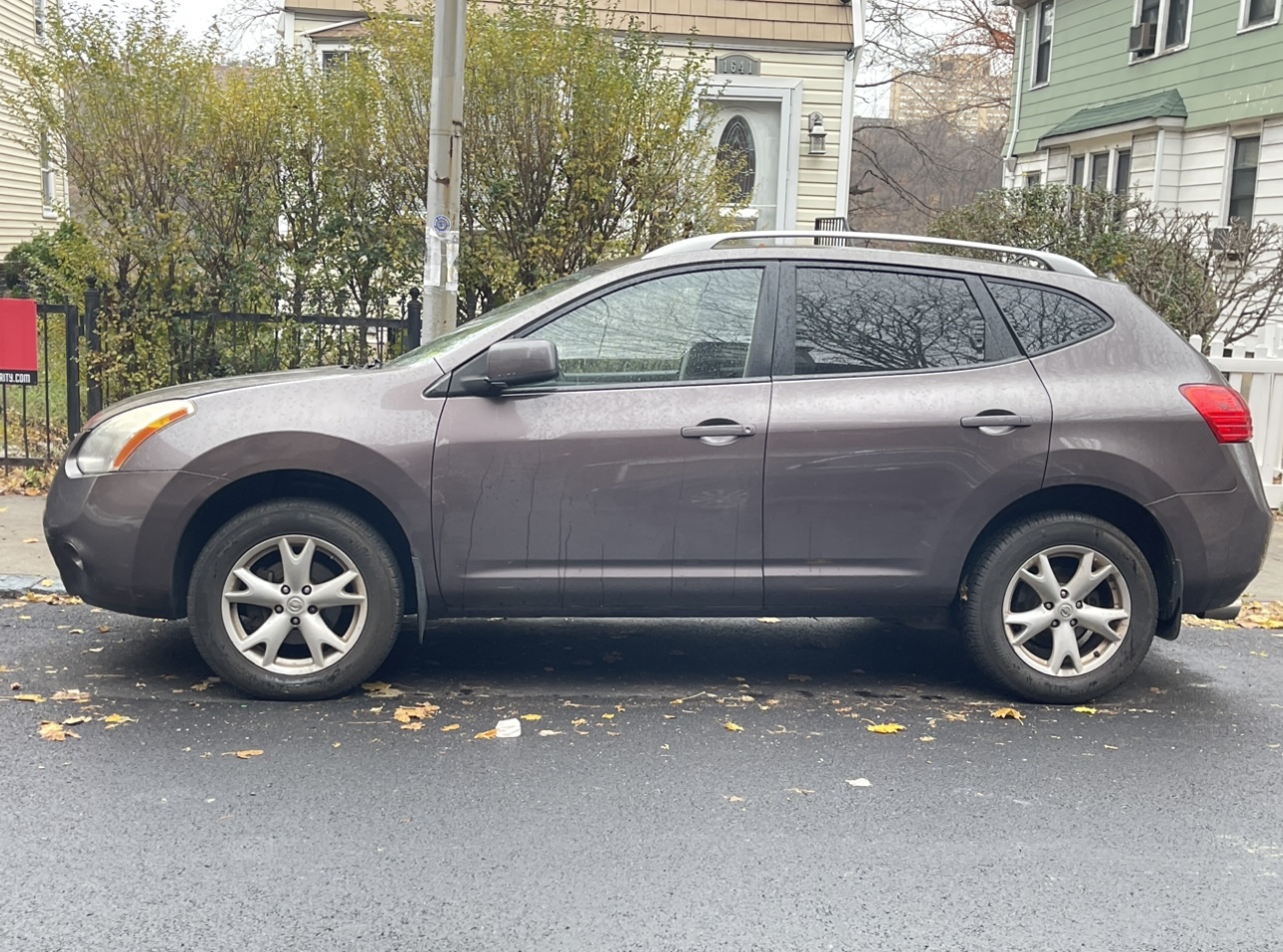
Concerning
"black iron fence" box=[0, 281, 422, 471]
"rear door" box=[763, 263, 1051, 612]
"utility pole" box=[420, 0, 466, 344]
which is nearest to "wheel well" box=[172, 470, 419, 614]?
"rear door" box=[763, 263, 1051, 612]

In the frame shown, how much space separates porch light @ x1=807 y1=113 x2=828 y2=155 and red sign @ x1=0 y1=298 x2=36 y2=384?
870cm

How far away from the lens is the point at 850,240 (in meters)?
5.59

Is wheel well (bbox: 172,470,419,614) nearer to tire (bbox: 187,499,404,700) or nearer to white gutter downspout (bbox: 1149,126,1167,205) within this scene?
tire (bbox: 187,499,404,700)

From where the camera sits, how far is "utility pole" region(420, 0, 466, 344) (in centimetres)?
740

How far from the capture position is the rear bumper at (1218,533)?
5.15m

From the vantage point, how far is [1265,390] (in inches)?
368

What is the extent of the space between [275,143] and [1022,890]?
7.33 meters

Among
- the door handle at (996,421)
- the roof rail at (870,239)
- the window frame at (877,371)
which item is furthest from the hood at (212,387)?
the door handle at (996,421)

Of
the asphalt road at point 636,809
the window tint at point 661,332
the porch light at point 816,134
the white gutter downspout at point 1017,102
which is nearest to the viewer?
the asphalt road at point 636,809

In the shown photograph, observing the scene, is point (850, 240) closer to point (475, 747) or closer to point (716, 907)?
point (475, 747)

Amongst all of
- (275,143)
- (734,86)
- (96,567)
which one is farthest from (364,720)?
(734,86)

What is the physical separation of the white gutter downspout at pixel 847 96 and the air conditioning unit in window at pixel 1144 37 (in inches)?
265

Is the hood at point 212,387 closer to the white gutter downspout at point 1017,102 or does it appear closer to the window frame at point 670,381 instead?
the window frame at point 670,381

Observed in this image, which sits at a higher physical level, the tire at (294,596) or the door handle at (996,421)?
the door handle at (996,421)
